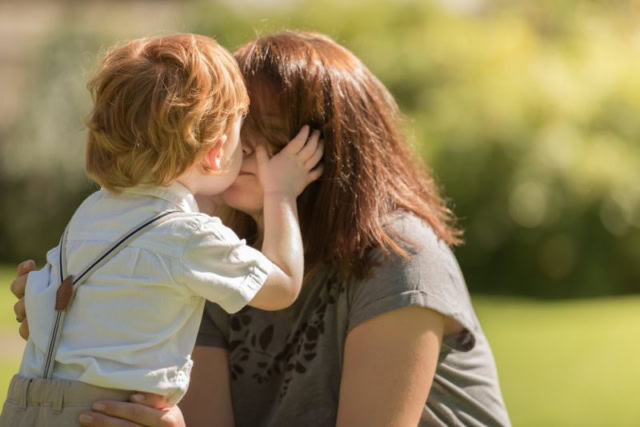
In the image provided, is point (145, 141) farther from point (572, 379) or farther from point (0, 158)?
point (0, 158)

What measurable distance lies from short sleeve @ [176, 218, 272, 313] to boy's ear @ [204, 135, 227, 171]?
18 centimetres

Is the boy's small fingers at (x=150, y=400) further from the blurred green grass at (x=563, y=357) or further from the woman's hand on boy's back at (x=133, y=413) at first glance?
the blurred green grass at (x=563, y=357)

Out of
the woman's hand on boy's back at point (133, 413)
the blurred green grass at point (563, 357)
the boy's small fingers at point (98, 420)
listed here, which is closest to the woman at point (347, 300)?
the woman's hand on boy's back at point (133, 413)

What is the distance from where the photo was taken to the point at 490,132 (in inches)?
341

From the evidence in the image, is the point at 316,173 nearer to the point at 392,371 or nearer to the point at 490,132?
the point at 392,371

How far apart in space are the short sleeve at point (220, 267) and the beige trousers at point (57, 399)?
324 mm

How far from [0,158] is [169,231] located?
30.4ft

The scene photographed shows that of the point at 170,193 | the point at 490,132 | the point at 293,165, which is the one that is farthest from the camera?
the point at 490,132

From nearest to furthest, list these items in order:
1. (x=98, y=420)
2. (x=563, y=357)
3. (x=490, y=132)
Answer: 1. (x=98, y=420)
2. (x=563, y=357)
3. (x=490, y=132)

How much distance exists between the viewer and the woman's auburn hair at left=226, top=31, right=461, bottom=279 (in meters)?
2.86

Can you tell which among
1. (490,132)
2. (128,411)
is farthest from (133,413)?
(490,132)

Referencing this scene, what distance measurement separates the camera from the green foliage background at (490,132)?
8.34 meters

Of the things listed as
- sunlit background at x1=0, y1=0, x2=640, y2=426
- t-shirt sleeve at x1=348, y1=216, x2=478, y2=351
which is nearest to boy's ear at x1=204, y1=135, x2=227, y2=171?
t-shirt sleeve at x1=348, y1=216, x2=478, y2=351

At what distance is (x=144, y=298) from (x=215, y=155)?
0.44m
